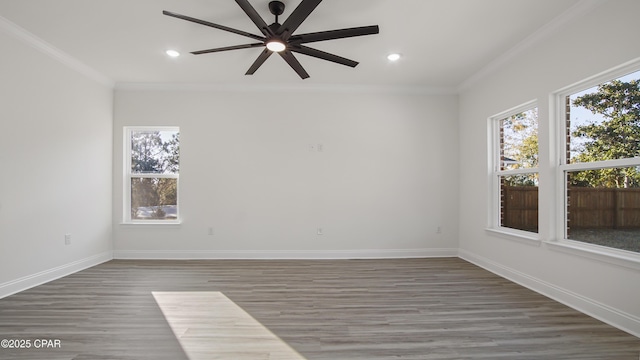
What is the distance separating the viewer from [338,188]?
4.46 m

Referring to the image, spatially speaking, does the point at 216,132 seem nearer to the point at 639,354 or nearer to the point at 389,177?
the point at 389,177

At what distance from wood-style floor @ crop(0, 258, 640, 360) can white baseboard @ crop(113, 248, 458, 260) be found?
73 centimetres

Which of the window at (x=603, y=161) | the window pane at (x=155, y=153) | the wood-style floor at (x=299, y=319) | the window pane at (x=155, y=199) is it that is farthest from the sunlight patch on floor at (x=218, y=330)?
the window at (x=603, y=161)

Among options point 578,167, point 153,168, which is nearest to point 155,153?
point 153,168

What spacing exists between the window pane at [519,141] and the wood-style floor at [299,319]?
4.82ft

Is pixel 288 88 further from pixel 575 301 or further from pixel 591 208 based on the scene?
pixel 575 301

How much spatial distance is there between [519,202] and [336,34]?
9.89ft

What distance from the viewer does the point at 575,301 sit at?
2557 millimetres

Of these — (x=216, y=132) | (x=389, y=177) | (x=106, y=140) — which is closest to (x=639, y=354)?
(x=389, y=177)

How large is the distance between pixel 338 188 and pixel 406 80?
195 centimetres

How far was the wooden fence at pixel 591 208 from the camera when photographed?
2.32 meters

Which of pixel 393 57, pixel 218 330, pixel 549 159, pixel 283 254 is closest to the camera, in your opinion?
pixel 218 330

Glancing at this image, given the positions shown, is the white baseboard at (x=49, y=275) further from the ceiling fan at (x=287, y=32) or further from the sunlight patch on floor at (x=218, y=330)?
the ceiling fan at (x=287, y=32)

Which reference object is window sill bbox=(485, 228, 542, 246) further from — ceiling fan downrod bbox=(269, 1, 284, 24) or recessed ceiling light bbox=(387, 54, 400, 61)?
ceiling fan downrod bbox=(269, 1, 284, 24)
